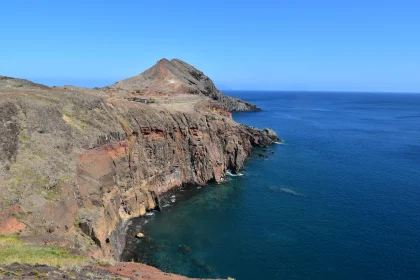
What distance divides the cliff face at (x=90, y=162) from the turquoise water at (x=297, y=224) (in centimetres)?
577

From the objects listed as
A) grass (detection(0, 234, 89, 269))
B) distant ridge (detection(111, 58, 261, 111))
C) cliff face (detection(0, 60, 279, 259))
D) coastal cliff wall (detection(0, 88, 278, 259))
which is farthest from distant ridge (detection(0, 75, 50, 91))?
grass (detection(0, 234, 89, 269))

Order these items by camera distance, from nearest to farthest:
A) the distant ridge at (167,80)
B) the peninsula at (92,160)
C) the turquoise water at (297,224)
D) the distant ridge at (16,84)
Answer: the peninsula at (92,160)
the turquoise water at (297,224)
the distant ridge at (16,84)
the distant ridge at (167,80)

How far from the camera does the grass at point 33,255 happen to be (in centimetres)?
2405

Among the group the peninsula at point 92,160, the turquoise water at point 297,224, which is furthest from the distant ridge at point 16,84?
the turquoise water at point 297,224

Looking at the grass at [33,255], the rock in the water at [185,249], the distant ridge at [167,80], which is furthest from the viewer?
the distant ridge at [167,80]

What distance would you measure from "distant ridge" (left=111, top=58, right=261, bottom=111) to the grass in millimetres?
84612

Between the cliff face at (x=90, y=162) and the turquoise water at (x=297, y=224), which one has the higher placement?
the cliff face at (x=90, y=162)

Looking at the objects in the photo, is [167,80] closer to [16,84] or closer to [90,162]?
[16,84]

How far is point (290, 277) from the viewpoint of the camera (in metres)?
42.9

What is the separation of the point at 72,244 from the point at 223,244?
24041mm

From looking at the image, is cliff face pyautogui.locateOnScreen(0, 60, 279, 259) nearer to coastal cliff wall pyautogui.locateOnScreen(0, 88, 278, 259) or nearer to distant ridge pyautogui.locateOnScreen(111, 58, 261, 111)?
coastal cliff wall pyautogui.locateOnScreen(0, 88, 278, 259)

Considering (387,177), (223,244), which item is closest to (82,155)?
(223,244)

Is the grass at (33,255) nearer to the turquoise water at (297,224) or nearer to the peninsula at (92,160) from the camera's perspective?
the peninsula at (92,160)

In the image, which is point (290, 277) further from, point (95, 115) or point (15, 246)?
point (95, 115)
